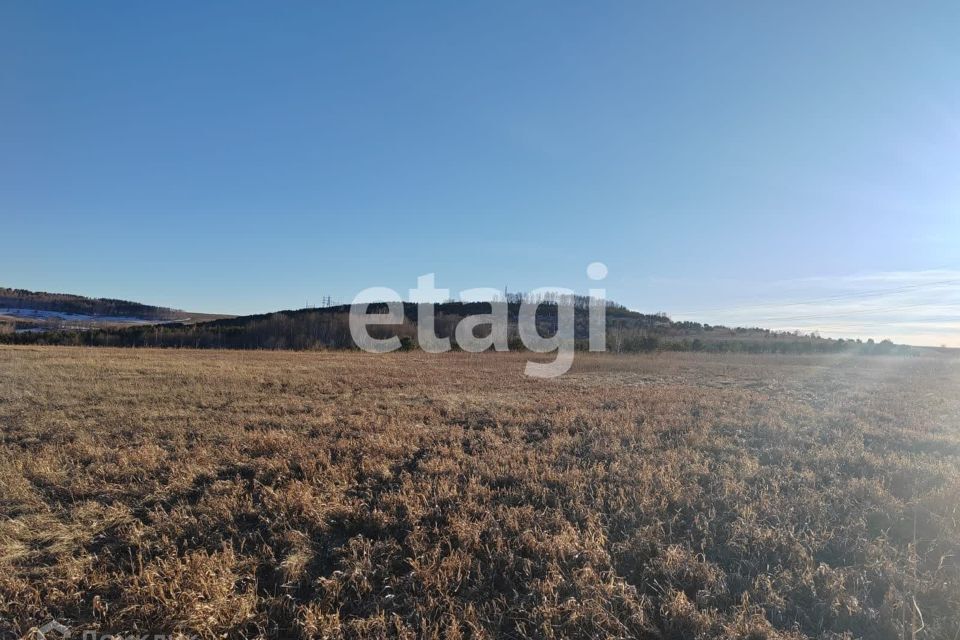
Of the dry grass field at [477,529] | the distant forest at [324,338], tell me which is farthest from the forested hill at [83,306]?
the dry grass field at [477,529]

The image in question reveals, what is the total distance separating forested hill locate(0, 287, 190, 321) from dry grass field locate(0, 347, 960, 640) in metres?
176

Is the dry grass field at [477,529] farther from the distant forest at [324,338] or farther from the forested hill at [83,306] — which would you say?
the forested hill at [83,306]

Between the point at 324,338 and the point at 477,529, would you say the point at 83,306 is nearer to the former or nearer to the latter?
A: the point at 324,338

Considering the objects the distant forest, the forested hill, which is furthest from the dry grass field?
the forested hill

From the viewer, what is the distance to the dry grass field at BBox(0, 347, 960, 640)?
3500 mm

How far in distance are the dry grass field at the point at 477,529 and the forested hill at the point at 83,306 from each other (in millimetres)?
175685

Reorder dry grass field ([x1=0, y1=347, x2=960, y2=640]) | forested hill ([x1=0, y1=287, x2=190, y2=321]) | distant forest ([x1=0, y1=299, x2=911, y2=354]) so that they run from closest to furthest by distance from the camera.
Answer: dry grass field ([x1=0, y1=347, x2=960, y2=640]) → distant forest ([x1=0, y1=299, x2=911, y2=354]) → forested hill ([x1=0, y1=287, x2=190, y2=321])

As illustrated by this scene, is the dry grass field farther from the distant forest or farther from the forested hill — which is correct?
the forested hill

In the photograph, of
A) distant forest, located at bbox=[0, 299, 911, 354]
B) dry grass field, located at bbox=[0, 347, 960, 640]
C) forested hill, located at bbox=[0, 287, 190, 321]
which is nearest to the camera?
dry grass field, located at bbox=[0, 347, 960, 640]

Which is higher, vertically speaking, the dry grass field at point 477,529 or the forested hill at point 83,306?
the forested hill at point 83,306

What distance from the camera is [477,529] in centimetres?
463

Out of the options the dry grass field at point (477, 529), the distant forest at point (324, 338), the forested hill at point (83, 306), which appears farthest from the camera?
the forested hill at point (83, 306)

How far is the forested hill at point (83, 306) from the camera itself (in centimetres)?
14850

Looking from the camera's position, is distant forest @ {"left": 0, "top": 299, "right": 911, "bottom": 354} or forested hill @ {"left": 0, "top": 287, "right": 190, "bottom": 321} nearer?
distant forest @ {"left": 0, "top": 299, "right": 911, "bottom": 354}
